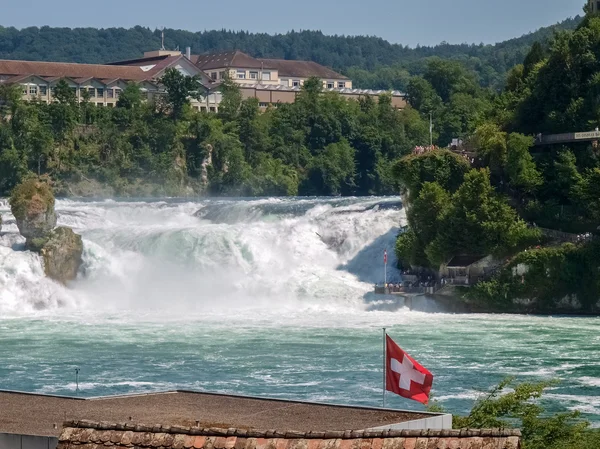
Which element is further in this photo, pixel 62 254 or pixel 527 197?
pixel 527 197

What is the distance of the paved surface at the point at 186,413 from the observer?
76.3 ft

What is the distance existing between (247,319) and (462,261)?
39.5 feet

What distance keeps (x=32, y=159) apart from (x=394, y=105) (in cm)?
4424

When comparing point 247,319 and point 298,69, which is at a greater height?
point 298,69

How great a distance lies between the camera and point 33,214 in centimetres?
7644

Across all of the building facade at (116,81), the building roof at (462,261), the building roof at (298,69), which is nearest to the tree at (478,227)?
the building roof at (462,261)

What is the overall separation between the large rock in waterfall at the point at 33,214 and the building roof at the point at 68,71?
214 ft

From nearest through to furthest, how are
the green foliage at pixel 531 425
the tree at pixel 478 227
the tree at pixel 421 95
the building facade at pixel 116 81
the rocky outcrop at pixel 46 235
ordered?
the green foliage at pixel 531 425, the tree at pixel 478 227, the rocky outcrop at pixel 46 235, the building facade at pixel 116 81, the tree at pixel 421 95

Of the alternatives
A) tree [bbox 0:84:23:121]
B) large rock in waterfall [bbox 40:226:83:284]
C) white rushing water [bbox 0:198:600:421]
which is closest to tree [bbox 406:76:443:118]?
tree [bbox 0:84:23:121]

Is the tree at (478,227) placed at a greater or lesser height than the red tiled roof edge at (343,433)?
lesser

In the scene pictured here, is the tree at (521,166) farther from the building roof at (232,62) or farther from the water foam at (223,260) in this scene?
the building roof at (232,62)

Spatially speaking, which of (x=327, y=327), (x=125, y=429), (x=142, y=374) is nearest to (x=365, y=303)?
(x=327, y=327)

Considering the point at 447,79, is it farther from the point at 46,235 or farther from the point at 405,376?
the point at 405,376

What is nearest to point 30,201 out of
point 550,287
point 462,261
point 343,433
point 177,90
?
point 462,261
